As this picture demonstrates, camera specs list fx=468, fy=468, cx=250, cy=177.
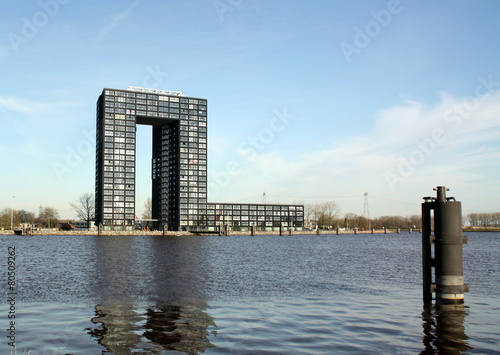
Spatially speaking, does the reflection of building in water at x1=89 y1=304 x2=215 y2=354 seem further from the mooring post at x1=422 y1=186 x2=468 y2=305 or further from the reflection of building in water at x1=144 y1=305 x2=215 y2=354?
the mooring post at x1=422 y1=186 x2=468 y2=305

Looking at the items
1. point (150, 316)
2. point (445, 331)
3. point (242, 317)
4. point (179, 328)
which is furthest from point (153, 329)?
point (445, 331)

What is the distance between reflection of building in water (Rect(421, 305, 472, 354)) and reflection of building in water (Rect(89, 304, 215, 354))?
9530 millimetres

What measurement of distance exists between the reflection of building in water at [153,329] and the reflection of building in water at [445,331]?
9.53 metres

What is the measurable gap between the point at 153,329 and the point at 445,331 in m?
13.8

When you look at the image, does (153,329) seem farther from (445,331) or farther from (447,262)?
(447,262)

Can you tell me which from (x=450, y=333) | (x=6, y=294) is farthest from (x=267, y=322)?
(x=6, y=294)

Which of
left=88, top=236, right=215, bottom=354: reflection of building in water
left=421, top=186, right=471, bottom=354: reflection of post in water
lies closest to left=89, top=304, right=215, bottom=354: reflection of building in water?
left=88, top=236, right=215, bottom=354: reflection of building in water

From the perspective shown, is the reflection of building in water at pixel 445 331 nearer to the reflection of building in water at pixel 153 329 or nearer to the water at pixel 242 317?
the water at pixel 242 317

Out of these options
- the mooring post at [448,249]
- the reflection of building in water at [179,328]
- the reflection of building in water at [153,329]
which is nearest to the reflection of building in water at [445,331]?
the mooring post at [448,249]

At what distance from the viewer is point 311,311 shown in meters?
27.0

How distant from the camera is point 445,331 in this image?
869 inches

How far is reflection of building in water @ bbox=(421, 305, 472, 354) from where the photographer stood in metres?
19.2

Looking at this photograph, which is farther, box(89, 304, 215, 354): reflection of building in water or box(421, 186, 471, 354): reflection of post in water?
box(421, 186, 471, 354): reflection of post in water

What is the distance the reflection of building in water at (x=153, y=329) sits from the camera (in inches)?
747
